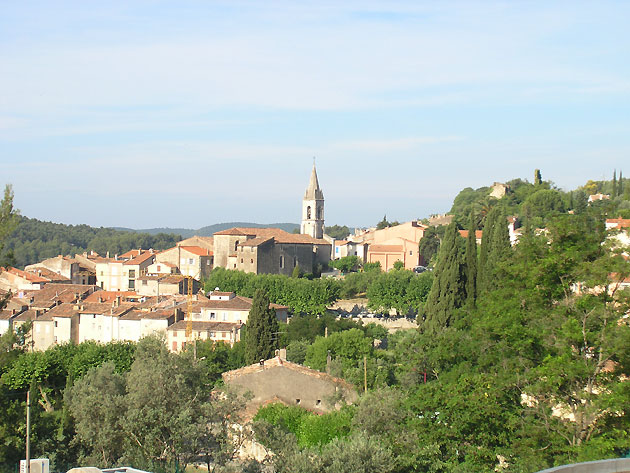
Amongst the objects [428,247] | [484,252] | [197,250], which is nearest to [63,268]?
[197,250]

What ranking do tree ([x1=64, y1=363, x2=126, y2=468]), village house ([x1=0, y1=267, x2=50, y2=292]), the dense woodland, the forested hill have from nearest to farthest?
the dense woodland, tree ([x1=64, y1=363, x2=126, y2=468]), village house ([x1=0, y1=267, x2=50, y2=292]), the forested hill

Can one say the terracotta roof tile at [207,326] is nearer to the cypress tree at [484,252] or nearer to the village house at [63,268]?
the cypress tree at [484,252]

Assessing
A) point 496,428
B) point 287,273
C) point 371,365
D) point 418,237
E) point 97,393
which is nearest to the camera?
point 496,428

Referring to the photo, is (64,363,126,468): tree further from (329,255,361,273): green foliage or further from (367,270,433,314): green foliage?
(329,255,361,273): green foliage

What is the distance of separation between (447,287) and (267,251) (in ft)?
96.7

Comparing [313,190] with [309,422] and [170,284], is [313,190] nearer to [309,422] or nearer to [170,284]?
[170,284]

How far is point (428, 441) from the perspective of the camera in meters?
17.3

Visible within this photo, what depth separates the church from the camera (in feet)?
217

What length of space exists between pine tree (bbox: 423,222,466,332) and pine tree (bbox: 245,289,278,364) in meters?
7.11

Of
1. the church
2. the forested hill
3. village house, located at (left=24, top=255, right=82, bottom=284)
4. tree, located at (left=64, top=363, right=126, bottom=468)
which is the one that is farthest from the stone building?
the forested hill

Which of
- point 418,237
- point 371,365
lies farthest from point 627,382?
point 418,237

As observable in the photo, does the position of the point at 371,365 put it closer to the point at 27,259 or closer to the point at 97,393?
the point at 97,393

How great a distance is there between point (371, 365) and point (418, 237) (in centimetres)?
4078

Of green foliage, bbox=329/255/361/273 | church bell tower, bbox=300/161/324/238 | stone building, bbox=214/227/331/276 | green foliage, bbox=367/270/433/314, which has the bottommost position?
green foliage, bbox=367/270/433/314
